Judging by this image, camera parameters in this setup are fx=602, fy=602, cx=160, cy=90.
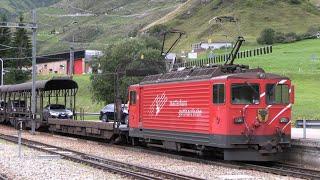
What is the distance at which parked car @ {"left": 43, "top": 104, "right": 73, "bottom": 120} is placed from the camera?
42344 millimetres

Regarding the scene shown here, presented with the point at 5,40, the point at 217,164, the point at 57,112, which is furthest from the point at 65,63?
the point at 217,164

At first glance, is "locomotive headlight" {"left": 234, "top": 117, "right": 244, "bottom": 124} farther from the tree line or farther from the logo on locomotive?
the tree line

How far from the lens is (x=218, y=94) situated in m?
19.6

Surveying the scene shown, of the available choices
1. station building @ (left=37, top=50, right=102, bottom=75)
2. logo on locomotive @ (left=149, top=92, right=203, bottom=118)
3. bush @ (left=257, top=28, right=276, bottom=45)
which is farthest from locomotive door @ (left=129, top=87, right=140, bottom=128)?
bush @ (left=257, top=28, right=276, bottom=45)

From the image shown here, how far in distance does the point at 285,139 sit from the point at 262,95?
1604 mm

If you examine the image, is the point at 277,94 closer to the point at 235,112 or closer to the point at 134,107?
the point at 235,112

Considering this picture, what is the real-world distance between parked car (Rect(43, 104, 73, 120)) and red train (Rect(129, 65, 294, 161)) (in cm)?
2166

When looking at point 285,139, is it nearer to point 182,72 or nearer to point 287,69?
point 182,72

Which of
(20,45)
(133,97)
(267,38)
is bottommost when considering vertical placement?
(133,97)

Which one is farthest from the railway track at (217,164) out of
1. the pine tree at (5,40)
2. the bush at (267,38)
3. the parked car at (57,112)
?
the bush at (267,38)

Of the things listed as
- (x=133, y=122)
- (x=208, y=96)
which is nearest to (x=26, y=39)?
(x=133, y=122)

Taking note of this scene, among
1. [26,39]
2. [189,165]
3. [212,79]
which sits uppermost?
[26,39]

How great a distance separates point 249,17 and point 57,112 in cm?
12454

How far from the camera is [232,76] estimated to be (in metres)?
19.3
